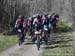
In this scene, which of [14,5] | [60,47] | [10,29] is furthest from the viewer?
[14,5]

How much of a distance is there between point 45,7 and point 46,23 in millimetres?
38697

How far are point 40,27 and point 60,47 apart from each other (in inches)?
69.6

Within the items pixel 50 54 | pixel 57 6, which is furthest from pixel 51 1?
pixel 50 54

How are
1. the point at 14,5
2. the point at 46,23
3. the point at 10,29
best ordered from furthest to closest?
1. the point at 14,5
2. the point at 10,29
3. the point at 46,23

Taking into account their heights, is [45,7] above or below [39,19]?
below

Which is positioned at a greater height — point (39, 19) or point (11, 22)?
point (39, 19)

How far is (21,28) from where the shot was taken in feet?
73.0

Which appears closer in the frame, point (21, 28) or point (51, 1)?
point (21, 28)

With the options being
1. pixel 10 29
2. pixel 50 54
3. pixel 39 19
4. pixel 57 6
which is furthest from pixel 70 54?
pixel 57 6

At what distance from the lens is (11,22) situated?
132 feet

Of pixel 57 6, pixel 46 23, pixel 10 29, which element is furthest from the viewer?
pixel 57 6

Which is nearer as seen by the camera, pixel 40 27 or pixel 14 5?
pixel 40 27

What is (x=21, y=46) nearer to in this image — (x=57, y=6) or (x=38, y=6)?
(x=38, y=6)

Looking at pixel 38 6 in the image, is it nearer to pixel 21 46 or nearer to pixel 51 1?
pixel 51 1
